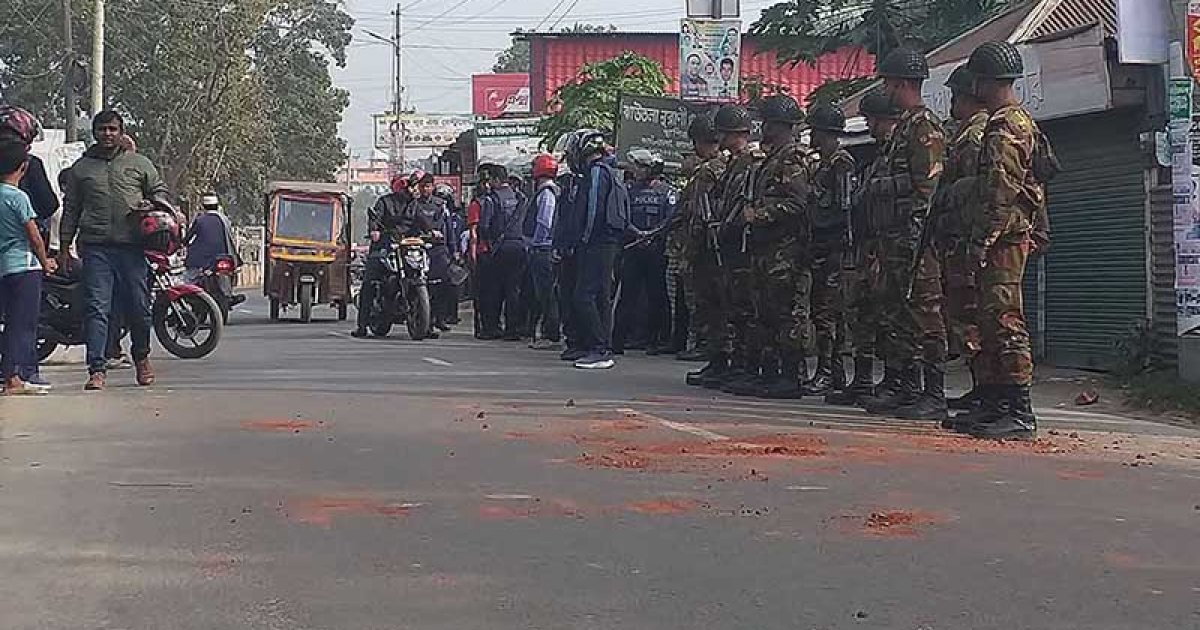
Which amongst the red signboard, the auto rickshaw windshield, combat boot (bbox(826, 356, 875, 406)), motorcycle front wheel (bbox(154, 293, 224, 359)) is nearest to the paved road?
combat boot (bbox(826, 356, 875, 406))

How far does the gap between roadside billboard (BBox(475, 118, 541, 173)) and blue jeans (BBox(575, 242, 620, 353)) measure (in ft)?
41.2

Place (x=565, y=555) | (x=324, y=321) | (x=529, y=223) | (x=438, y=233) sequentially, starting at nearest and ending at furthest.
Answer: (x=565, y=555), (x=529, y=223), (x=438, y=233), (x=324, y=321)

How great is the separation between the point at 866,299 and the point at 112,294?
5062mm

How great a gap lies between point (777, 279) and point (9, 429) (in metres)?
4.77

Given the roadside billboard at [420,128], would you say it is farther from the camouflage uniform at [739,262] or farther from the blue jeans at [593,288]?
the camouflage uniform at [739,262]

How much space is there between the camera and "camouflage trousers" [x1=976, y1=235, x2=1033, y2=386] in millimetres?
8164

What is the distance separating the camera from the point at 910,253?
916cm

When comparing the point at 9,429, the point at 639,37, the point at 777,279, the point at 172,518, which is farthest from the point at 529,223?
the point at 639,37

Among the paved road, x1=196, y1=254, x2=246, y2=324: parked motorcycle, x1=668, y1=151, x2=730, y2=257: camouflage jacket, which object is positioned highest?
x1=668, y1=151, x2=730, y2=257: camouflage jacket

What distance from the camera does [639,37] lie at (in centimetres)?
4919

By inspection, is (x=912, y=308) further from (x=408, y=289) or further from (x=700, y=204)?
(x=408, y=289)

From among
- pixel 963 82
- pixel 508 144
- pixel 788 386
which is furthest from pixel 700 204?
pixel 508 144

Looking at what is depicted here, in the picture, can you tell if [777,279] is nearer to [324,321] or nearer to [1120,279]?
[1120,279]

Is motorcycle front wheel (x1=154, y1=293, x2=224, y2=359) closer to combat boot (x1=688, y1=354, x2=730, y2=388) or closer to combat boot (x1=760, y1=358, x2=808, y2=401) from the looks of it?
combat boot (x1=688, y1=354, x2=730, y2=388)
